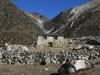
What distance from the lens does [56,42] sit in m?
22.9

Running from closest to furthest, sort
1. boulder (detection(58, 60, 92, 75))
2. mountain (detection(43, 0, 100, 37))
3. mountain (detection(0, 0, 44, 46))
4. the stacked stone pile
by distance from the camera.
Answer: boulder (detection(58, 60, 92, 75)) → the stacked stone pile → mountain (detection(0, 0, 44, 46)) → mountain (detection(43, 0, 100, 37))

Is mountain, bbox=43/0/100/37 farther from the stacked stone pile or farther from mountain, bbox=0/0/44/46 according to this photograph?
the stacked stone pile

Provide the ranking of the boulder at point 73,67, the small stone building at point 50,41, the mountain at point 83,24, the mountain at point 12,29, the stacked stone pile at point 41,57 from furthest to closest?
the mountain at point 83,24
the mountain at point 12,29
the small stone building at point 50,41
the stacked stone pile at point 41,57
the boulder at point 73,67

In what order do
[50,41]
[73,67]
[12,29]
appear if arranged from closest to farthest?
[73,67] → [50,41] → [12,29]

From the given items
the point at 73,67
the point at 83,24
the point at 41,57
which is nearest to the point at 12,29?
the point at 83,24

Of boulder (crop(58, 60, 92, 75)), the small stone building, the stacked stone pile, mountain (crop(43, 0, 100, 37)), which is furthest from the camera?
mountain (crop(43, 0, 100, 37))

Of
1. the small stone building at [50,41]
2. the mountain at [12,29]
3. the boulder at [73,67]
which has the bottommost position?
the boulder at [73,67]

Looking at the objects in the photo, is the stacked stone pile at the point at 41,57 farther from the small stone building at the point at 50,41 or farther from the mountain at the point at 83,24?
the mountain at the point at 83,24

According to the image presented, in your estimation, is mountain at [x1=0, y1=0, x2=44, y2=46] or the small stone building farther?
mountain at [x1=0, y1=0, x2=44, y2=46]

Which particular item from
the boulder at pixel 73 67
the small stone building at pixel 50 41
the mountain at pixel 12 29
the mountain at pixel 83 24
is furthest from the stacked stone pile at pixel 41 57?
the mountain at pixel 83 24

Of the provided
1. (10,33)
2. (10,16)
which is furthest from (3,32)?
(10,16)

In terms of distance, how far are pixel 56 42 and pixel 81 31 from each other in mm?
29201

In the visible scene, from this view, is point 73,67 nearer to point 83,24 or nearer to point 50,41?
point 50,41

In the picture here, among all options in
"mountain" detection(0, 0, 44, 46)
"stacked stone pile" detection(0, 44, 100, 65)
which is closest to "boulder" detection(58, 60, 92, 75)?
"stacked stone pile" detection(0, 44, 100, 65)
